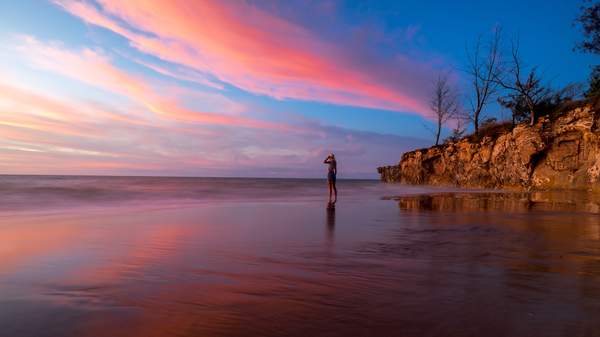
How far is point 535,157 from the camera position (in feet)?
79.3

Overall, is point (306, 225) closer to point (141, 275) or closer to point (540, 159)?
point (141, 275)

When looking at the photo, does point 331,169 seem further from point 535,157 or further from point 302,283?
point 535,157

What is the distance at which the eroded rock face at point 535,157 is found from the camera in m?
20.9

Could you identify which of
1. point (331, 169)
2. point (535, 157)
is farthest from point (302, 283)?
point (535, 157)

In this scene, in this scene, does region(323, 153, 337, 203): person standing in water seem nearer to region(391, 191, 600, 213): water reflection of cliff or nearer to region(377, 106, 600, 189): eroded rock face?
region(391, 191, 600, 213): water reflection of cliff

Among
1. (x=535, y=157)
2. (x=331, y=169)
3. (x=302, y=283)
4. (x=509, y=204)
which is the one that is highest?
(x=535, y=157)

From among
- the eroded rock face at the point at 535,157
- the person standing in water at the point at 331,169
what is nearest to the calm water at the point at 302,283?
the person standing in water at the point at 331,169

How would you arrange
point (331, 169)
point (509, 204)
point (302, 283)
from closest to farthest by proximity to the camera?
point (302, 283) → point (509, 204) → point (331, 169)

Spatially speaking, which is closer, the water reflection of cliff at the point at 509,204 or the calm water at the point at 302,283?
the calm water at the point at 302,283

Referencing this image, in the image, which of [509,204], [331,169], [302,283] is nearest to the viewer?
[302,283]

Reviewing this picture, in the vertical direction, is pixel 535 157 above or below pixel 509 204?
above

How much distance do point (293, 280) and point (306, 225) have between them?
4399 millimetres

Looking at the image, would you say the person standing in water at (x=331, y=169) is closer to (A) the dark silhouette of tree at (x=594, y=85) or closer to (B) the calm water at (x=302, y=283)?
(B) the calm water at (x=302, y=283)

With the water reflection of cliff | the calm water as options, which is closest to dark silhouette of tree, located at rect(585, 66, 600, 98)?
the water reflection of cliff
